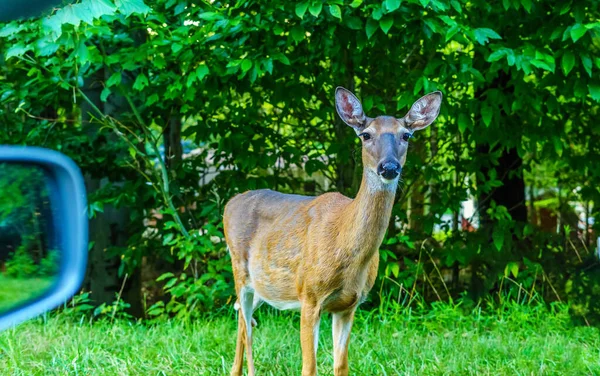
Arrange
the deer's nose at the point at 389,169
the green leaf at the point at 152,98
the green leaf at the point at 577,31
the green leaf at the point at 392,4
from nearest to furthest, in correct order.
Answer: the deer's nose at the point at 389,169 < the green leaf at the point at 392,4 < the green leaf at the point at 577,31 < the green leaf at the point at 152,98

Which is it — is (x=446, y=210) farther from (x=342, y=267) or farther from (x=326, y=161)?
(x=342, y=267)

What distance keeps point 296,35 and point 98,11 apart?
6.11 feet

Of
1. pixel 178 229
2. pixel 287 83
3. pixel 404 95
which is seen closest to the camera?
pixel 404 95

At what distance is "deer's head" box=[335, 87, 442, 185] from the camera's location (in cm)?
438

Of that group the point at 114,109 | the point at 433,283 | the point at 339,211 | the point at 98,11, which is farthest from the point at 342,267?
the point at 114,109

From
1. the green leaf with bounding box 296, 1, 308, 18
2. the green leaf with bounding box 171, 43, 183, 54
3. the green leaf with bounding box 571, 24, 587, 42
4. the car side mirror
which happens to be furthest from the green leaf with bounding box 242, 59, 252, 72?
the car side mirror

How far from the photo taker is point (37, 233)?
1.87 meters

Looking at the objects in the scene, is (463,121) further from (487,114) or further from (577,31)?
(577,31)

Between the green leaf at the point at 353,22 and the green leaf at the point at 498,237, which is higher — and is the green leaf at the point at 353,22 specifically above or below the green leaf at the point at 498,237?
above

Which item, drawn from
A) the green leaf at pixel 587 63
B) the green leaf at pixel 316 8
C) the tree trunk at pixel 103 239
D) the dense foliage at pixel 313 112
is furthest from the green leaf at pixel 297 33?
the tree trunk at pixel 103 239

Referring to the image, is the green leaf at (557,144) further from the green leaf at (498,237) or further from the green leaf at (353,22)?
the green leaf at (353,22)

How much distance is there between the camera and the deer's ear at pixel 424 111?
4898mm

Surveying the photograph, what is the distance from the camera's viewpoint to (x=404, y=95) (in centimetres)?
639

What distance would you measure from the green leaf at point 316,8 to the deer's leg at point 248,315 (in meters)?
1.84
